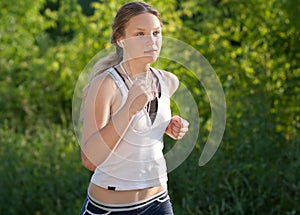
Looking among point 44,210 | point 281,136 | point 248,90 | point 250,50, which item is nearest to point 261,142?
point 281,136

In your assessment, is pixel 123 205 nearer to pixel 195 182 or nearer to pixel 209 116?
pixel 195 182

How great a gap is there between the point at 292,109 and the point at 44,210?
1.96m

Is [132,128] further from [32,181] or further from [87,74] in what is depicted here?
[32,181]

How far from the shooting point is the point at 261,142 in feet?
16.0

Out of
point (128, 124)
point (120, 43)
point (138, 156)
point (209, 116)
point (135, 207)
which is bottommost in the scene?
point (209, 116)

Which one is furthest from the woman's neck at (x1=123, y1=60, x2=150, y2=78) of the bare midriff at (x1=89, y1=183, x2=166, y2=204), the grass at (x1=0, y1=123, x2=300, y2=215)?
the grass at (x1=0, y1=123, x2=300, y2=215)

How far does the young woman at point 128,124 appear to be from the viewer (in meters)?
2.49

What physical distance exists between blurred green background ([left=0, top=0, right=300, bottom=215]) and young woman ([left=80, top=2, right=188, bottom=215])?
1.82 metres

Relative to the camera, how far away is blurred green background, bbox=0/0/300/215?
4.76m

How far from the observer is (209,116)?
19.5 ft

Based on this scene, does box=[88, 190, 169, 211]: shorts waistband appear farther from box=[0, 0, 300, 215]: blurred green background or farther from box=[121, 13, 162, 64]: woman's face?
A: box=[0, 0, 300, 215]: blurred green background

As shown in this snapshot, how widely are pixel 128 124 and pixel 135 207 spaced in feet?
1.27

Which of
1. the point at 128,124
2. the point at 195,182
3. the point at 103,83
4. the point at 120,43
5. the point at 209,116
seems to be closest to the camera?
the point at 128,124

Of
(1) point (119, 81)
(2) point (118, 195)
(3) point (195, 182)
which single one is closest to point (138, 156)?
(2) point (118, 195)
